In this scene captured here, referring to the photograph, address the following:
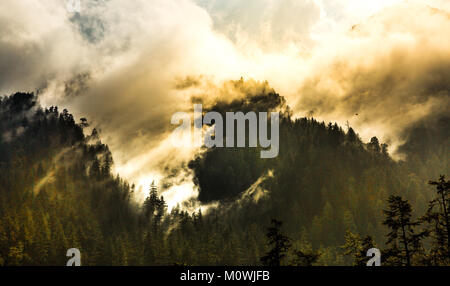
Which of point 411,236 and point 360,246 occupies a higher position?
point 360,246

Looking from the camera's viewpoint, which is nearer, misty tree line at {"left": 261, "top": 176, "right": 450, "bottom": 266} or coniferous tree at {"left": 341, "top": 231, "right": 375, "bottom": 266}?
misty tree line at {"left": 261, "top": 176, "right": 450, "bottom": 266}

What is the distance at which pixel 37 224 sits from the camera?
18088cm

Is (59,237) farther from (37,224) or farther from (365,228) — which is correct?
(365,228)

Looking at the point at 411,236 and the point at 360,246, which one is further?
the point at 360,246

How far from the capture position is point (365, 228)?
17988 centimetres

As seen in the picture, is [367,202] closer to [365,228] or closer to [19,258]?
[365,228]

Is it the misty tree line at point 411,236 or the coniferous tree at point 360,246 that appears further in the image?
the coniferous tree at point 360,246

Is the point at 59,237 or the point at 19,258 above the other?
the point at 59,237
